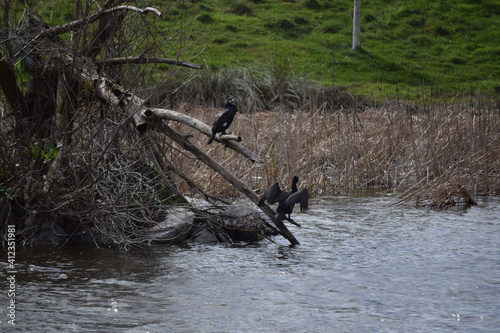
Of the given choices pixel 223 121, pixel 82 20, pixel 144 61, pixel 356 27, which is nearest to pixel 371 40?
pixel 356 27

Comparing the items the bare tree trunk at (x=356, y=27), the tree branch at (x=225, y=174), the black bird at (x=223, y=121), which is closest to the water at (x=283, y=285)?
the tree branch at (x=225, y=174)

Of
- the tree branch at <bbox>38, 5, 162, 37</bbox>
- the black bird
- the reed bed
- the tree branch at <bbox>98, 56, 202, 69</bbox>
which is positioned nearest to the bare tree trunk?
the reed bed

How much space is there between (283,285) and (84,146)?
2668mm

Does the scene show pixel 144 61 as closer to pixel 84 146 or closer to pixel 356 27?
pixel 84 146

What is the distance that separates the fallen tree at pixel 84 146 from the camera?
714 cm

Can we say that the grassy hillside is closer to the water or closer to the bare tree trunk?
the bare tree trunk

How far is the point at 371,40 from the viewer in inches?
1238

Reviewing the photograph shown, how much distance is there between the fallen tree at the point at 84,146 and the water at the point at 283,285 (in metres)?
0.41

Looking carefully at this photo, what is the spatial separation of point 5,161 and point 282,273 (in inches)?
117

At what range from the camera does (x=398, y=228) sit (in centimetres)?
847

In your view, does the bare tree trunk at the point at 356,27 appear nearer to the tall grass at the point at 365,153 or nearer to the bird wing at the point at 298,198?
the tall grass at the point at 365,153

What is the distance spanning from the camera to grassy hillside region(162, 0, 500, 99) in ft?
87.4

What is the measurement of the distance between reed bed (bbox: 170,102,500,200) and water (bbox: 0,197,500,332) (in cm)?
201

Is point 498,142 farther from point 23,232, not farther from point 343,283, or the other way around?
point 23,232
